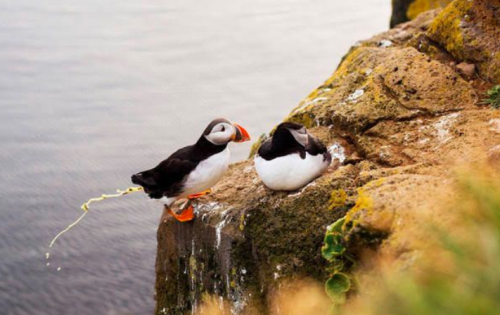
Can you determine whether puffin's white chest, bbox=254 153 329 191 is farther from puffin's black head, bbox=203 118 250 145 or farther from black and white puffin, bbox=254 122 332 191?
puffin's black head, bbox=203 118 250 145

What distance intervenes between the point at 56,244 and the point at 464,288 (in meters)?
7.72

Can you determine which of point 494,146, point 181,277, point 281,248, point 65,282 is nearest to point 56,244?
Answer: point 65,282

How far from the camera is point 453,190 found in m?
3.30

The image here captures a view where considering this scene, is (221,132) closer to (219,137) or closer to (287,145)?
(219,137)

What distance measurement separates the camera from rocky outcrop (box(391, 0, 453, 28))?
39.4 feet

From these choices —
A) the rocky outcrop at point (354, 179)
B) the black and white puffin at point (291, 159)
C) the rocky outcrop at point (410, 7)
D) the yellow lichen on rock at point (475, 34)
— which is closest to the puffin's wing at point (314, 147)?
the black and white puffin at point (291, 159)

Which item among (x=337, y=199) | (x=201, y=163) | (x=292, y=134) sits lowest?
(x=337, y=199)

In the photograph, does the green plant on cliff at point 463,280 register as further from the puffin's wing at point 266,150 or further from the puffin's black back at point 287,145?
the puffin's wing at point 266,150

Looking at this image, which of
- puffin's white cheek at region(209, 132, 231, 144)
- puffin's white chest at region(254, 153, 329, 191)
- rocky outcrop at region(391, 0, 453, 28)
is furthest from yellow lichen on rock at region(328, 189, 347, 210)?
rocky outcrop at region(391, 0, 453, 28)

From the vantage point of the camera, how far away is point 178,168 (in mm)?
5477

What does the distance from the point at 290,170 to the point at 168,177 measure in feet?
3.67

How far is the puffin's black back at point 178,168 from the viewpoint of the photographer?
5.45 meters

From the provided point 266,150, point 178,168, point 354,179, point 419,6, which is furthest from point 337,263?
point 419,6

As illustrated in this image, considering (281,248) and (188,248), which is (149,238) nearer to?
(188,248)
